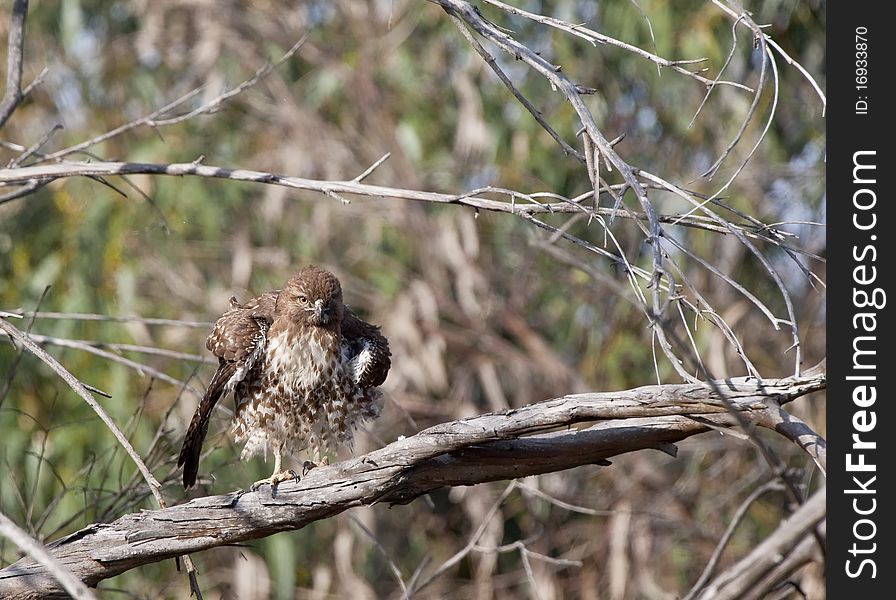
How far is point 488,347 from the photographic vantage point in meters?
8.49

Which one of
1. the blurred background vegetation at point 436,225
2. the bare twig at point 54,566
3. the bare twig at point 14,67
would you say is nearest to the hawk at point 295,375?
the bare twig at point 14,67

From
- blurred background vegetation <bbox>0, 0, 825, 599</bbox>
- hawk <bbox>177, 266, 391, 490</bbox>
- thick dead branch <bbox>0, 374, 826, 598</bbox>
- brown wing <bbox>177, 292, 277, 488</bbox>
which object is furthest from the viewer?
blurred background vegetation <bbox>0, 0, 825, 599</bbox>

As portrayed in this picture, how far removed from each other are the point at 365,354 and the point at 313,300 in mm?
287

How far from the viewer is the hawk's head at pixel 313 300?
13.6 ft

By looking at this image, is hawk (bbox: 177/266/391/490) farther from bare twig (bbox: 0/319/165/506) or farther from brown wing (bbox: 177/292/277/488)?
bare twig (bbox: 0/319/165/506)

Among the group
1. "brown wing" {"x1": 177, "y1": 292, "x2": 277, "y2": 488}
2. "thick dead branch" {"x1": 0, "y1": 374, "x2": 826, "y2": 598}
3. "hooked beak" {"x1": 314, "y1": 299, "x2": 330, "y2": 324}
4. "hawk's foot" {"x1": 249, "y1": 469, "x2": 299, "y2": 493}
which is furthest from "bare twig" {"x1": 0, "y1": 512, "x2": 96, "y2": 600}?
"hooked beak" {"x1": 314, "y1": 299, "x2": 330, "y2": 324}

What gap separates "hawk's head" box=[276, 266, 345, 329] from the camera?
414 cm

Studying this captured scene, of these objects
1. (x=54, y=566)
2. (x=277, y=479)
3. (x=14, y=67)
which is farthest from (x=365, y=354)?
(x=54, y=566)

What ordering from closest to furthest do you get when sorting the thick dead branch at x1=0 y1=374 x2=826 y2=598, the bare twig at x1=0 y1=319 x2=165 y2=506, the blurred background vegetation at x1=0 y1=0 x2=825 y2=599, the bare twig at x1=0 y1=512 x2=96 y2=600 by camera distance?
the bare twig at x1=0 y1=512 x2=96 y2=600
the bare twig at x1=0 y1=319 x2=165 y2=506
the thick dead branch at x1=0 y1=374 x2=826 y2=598
the blurred background vegetation at x1=0 y1=0 x2=825 y2=599

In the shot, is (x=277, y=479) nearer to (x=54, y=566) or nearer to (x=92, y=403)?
(x=92, y=403)

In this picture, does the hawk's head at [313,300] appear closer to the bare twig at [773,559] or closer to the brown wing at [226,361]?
the brown wing at [226,361]

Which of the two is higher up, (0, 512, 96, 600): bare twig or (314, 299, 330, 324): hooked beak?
(314, 299, 330, 324): hooked beak

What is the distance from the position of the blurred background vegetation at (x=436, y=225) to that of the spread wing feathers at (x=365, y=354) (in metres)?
3.50
